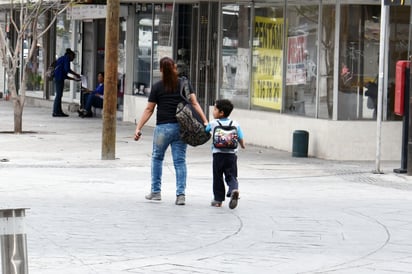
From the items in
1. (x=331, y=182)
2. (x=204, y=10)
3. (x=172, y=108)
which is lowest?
(x=331, y=182)

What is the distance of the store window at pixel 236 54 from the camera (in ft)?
70.4

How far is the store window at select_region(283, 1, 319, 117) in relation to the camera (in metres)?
18.6

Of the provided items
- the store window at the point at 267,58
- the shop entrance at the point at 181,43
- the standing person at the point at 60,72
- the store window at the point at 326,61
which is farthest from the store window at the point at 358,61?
the standing person at the point at 60,72

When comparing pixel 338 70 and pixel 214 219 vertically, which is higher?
pixel 338 70

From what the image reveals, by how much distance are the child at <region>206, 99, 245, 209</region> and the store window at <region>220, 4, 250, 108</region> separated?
9.37 metres

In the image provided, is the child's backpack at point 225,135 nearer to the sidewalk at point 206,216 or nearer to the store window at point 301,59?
the sidewalk at point 206,216

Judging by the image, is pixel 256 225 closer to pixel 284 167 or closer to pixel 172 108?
pixel 172 108

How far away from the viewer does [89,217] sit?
431 inches

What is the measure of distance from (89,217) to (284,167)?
20.7 feet

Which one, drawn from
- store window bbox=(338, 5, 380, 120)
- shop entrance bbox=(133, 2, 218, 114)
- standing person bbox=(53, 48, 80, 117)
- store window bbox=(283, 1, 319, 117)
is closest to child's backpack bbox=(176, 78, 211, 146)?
store window bbox=(338, 5, 380, 120)

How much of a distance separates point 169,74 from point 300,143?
6414mm

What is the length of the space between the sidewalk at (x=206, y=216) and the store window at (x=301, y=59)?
3.90ft

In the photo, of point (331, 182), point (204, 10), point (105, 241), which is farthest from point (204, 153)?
point (105, 241)

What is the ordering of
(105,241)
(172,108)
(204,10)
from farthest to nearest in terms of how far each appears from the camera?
(204,10), (172,108), (105,241)
